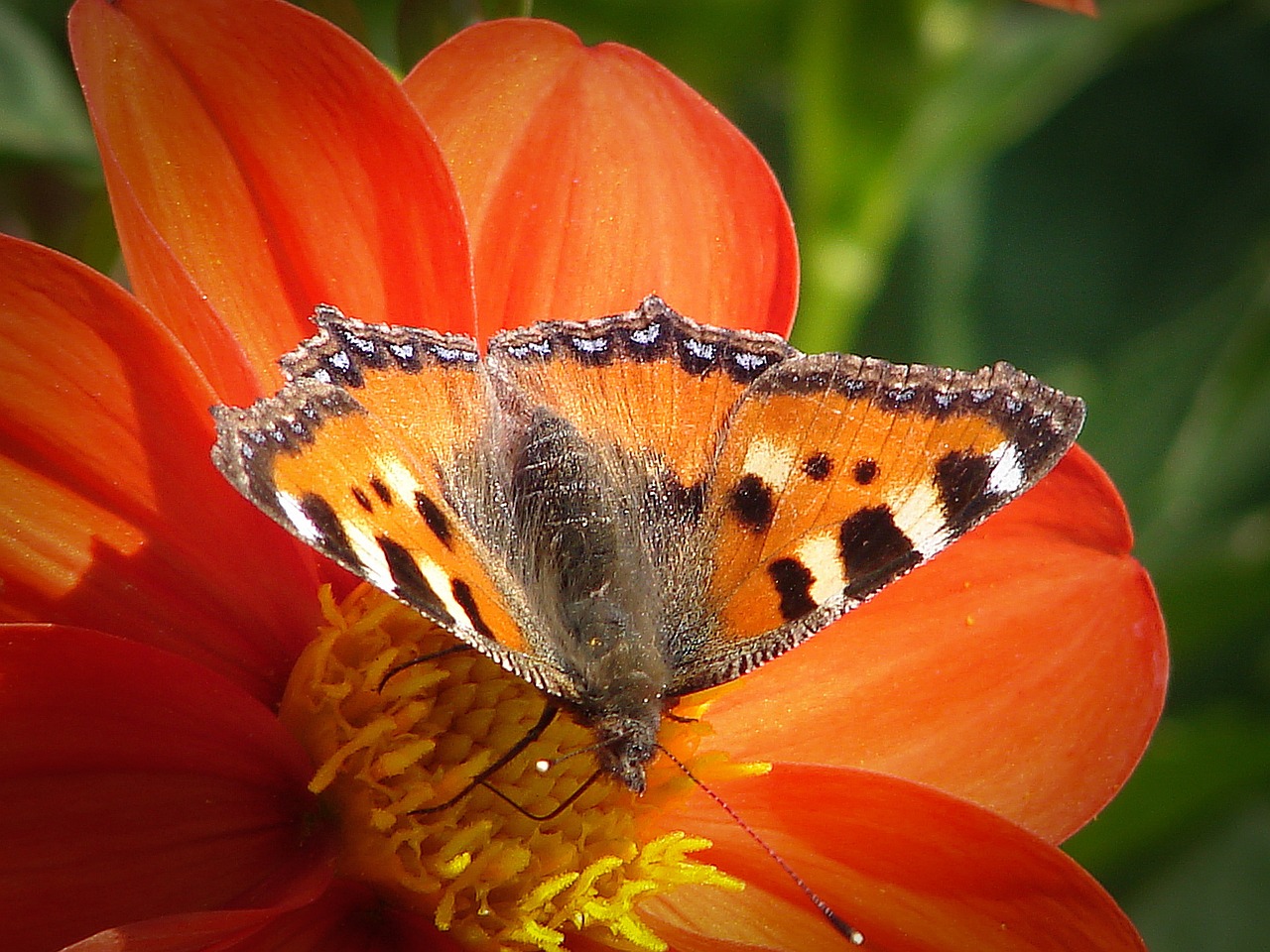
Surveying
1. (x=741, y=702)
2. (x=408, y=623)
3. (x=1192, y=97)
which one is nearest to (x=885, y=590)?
(x=741, y=702)

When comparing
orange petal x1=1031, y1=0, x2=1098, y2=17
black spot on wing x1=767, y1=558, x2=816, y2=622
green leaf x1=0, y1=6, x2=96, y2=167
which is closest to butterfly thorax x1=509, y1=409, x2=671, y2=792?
black spot on wing x1=767, y1=558, x2=816, y2=622

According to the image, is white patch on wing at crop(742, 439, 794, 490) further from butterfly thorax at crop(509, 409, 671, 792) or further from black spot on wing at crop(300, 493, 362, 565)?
black spot on wing at crop(300, 493, 362, 565)

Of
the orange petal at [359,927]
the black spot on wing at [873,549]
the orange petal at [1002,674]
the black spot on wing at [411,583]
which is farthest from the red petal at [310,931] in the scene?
the black spot on wing at [873,549]

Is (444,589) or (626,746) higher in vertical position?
(444,589)

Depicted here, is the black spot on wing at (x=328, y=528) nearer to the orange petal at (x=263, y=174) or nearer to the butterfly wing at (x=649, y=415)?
the orange petal at (x=263, y=174)

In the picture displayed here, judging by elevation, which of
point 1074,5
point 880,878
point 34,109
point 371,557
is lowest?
point 880,878

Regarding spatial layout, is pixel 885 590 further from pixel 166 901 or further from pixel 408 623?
pixel 166 901

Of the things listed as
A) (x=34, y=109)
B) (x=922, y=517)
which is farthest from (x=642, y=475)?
(x=34, y=109)

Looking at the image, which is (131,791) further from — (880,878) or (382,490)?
(880,878)
